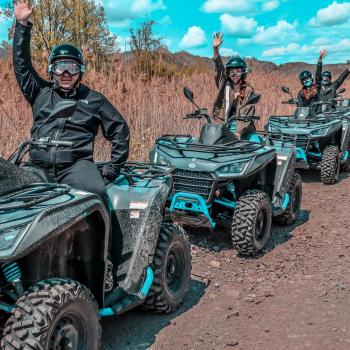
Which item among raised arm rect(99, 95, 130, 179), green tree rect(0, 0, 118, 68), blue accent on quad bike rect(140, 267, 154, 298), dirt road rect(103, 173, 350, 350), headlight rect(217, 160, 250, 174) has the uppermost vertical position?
green tree rect(0, 0, 118, 68)

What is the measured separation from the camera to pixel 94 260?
3.24 metres

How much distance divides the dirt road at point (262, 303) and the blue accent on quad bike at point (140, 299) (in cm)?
34

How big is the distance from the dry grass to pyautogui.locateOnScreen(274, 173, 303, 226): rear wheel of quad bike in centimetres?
275

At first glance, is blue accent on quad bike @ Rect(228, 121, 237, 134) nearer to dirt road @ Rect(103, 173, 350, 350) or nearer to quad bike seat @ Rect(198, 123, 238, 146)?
quad bike seat @ Rect(198, 123, 238, 146)

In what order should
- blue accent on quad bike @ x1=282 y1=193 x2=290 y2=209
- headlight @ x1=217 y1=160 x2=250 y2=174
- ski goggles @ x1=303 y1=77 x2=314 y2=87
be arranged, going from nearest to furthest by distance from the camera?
headlight @ x1=217 y1=160 x2=250 y2=174, blue accent on quad bike @ x1=282 y1=193 x2=290 y2=209, ski goggles @ x1=303 y1=77 x2=314 y2=87

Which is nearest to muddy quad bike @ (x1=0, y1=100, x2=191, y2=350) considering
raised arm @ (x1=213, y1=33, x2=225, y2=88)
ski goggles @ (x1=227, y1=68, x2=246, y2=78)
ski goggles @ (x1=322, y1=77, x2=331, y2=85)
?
ski goggles @ (x1=227, y1=68, x2=246, y2=78)

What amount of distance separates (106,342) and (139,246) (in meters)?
0.67

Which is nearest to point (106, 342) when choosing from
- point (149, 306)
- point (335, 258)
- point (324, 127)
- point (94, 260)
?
point (149, 306)

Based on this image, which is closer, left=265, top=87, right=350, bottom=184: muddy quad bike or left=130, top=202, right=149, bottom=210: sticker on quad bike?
left=130, top=202, right=149, bottom=210: sticker on quad bike

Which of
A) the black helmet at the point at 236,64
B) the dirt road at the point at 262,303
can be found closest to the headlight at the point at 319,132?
the black helmet at the point at 236,64

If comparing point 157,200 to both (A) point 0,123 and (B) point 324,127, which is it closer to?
(A) point 0,123

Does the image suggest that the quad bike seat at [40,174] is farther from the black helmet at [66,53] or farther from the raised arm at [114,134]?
the black helmet at [66,53]

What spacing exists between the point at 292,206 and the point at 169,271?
3175 millimetres

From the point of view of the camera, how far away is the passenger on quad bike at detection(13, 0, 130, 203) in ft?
11.7
